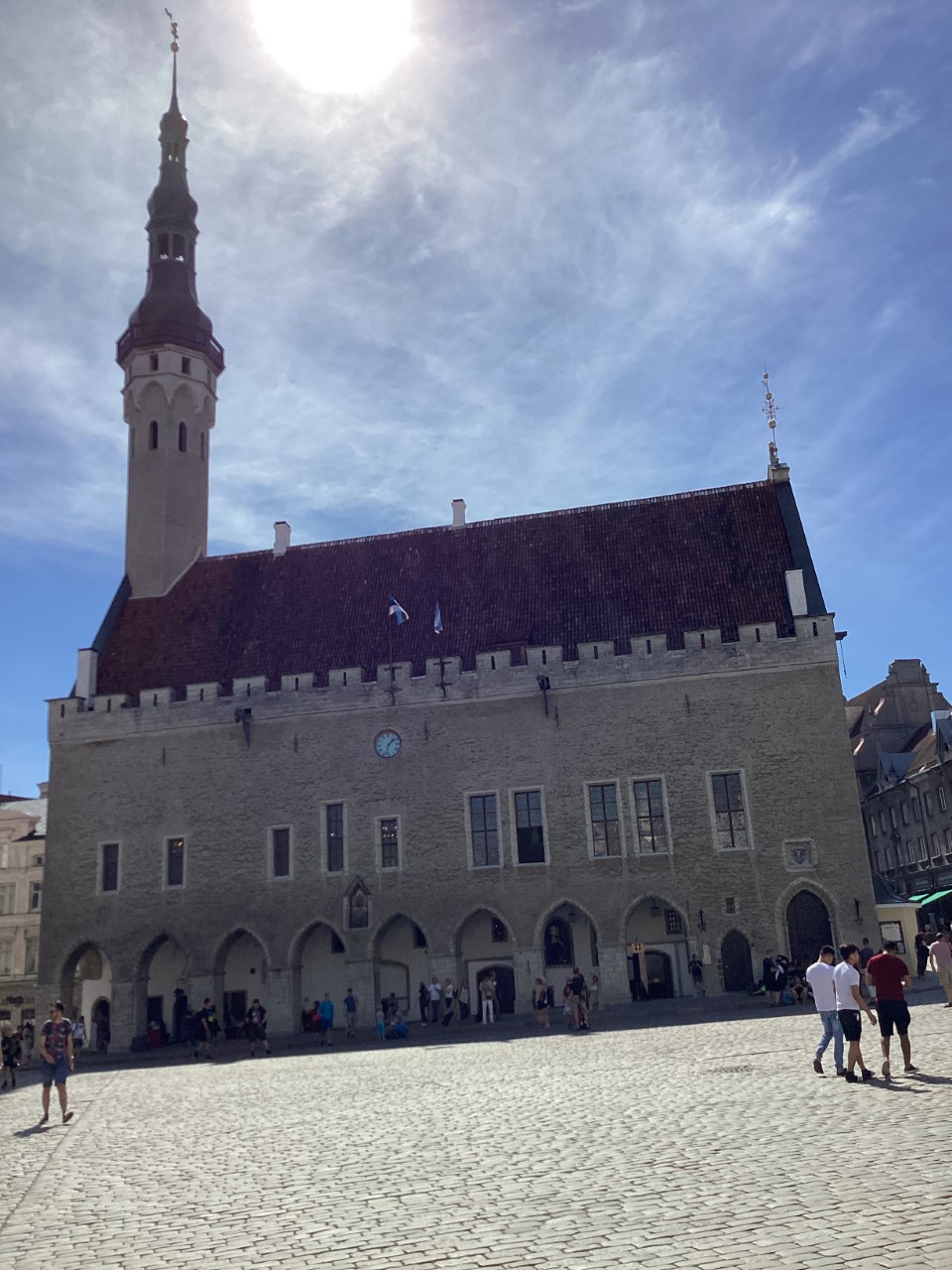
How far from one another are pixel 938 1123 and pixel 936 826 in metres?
42.4

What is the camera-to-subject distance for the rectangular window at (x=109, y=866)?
3166cm

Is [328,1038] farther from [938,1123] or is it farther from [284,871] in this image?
[938,1123]

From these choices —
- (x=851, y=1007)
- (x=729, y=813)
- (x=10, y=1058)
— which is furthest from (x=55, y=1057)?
(x=729, y=813)

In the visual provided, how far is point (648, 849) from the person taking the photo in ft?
94.6

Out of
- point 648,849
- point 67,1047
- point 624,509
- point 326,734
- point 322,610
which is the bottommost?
point 67,1047

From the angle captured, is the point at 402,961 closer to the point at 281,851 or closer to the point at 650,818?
the point at 281,851

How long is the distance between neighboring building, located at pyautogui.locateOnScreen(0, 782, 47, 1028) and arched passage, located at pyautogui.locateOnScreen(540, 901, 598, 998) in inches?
847

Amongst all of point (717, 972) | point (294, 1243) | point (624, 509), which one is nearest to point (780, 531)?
point (624, 509)

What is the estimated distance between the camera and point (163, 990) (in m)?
31.3

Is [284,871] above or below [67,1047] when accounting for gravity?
above

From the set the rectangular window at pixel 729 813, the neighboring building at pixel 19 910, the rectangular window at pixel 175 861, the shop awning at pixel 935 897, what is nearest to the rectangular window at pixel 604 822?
the rectangular window at pixel 729 813

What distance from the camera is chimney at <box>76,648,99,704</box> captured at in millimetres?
33719

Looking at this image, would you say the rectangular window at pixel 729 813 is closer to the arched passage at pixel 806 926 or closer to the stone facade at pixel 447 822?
the stone facade at pixel 447 822

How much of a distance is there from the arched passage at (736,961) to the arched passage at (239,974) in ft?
39.0
